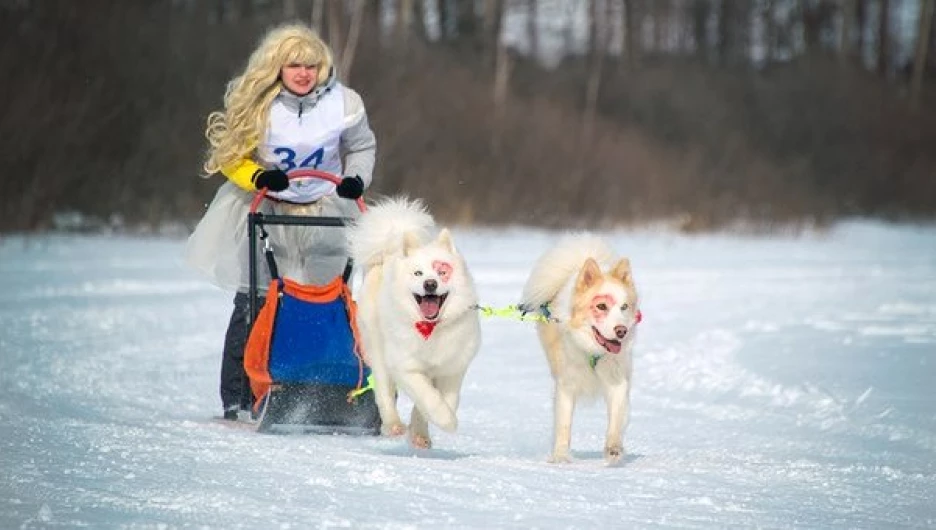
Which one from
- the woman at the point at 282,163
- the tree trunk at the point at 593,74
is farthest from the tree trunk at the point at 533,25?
the woman at the point at 282,163

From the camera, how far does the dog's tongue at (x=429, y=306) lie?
5.61 metres

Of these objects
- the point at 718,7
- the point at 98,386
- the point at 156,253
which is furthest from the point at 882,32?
the point at 98,386

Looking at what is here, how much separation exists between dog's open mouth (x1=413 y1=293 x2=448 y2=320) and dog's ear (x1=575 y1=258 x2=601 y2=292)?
0.54 meters

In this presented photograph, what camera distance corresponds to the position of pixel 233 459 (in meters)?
5.16

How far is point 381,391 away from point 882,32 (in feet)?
135

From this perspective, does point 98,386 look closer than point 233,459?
No

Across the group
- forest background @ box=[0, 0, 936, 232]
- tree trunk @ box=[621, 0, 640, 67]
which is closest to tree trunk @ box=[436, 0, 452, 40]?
forest background @ box=[0, 0, 936, 232]

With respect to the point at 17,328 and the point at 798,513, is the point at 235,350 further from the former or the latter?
the point at 17,328

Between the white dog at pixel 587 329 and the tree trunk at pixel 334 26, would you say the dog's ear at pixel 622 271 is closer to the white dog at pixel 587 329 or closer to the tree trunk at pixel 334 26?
the white dog at pixel 587 329

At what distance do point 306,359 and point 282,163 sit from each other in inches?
37.4

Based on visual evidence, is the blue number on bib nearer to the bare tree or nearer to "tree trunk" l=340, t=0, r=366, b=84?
"tree trunk" l=340, t=0, r=366, b=84

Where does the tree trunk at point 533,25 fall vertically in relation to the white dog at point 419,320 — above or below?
above

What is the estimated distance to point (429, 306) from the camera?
5.62 meters

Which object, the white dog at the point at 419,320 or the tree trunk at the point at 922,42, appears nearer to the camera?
the white dog at the point at 419,320
